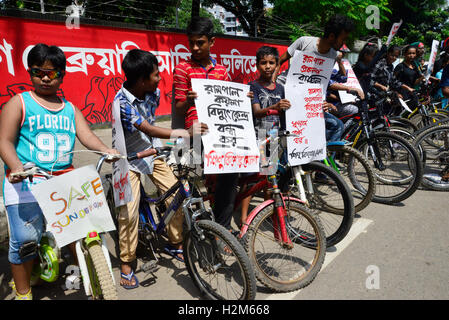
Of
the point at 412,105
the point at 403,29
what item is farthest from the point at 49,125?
the point at 403,29

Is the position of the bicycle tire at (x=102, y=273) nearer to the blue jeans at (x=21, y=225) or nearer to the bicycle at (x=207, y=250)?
the blue jeans at (x=21, y=225)

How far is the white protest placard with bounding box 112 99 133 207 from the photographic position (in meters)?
2.48

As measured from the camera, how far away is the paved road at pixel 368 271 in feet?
8.21

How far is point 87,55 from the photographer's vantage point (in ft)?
22.8

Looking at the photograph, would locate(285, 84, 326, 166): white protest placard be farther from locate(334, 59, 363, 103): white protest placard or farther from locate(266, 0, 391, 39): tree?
locate(266, 0, 391, 39): tree

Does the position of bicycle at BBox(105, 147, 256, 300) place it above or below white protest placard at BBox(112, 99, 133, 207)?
below

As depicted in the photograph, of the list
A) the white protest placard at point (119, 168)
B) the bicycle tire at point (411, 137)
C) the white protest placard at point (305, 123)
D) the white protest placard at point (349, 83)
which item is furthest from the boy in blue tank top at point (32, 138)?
the bicycle tire at point (411, 137)

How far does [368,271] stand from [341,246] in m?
0.46

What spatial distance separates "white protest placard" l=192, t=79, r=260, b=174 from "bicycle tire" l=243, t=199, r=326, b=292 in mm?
421

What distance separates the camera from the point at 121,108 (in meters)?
2.48

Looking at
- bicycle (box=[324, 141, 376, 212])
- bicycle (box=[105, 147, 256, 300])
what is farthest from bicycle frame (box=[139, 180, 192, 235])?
bicycle (box=[324, 141, 376, 212])

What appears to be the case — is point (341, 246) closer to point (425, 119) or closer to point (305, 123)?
point (305, 123)

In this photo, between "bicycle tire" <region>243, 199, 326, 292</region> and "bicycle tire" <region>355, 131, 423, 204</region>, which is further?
"bicycle tire" <region>355, 131, 423, 204</region>

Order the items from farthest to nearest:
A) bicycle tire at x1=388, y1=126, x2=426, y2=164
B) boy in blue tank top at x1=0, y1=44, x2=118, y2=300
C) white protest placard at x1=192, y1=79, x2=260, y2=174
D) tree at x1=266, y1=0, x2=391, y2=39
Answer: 1. tree at x1=266, y1=0, x2=391, y2=39
2. bicycle tire at x1=388, y1=126, x2=426, y2=164
3. white protest placard at x1=192, y1=79, x2=260, y2=174
4. boy in blue tank top at x1=0, y1=44, x2=118, y2=300
